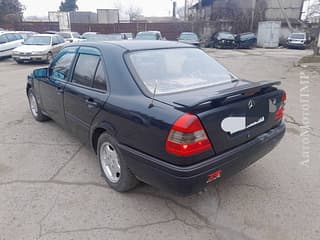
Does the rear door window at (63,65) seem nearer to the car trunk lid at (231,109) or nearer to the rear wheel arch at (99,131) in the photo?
the rear wheel arch at (99,131)

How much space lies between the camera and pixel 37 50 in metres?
12.7

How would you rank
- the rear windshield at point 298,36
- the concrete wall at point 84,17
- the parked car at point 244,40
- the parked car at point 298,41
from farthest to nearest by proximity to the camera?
the concrete wall at point 84,17
the rear windshield at point 298,36
the parked car at point 298,41
the parked car at point 244,40

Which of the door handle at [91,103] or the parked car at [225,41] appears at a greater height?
the parked car at [225,41]

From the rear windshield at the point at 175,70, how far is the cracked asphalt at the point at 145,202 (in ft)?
3.81

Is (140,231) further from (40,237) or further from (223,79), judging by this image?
(223,79)

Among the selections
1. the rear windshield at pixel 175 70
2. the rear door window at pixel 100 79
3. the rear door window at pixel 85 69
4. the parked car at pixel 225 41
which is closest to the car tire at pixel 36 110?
the rear door window at pixel 85 69

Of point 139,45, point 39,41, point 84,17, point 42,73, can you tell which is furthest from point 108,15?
point 139,45

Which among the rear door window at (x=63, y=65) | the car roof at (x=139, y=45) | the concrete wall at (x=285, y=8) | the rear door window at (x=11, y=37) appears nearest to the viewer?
the car roof at (x=139, y=45)

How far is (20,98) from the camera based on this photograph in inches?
265

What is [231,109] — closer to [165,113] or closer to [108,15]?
[165,113]

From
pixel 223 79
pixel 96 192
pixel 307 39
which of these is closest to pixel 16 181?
pixel 96 192

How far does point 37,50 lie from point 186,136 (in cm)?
1282

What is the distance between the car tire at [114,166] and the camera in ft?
8.72

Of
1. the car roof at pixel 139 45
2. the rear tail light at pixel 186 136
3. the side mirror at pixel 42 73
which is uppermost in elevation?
the car roof at pixel 139 45
